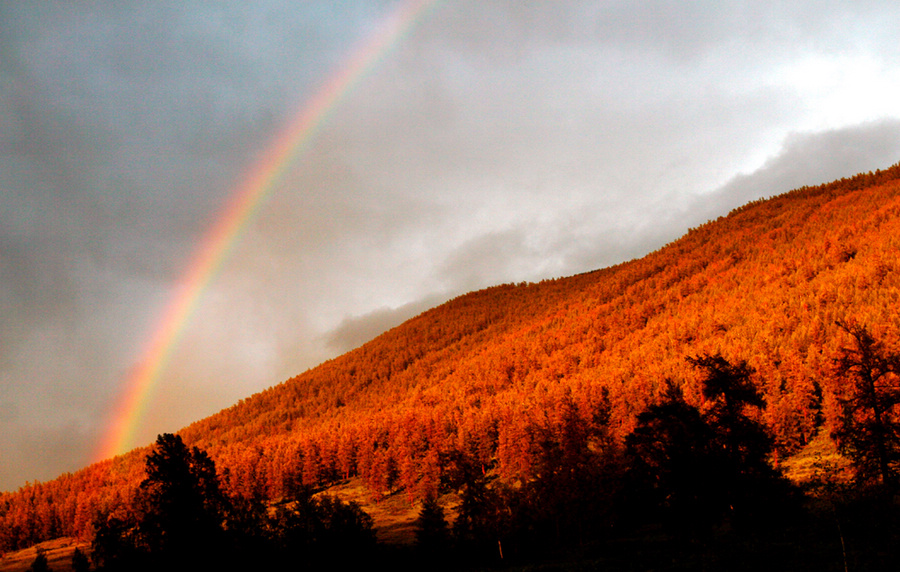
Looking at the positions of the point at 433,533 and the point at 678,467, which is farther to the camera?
the point at 433,533

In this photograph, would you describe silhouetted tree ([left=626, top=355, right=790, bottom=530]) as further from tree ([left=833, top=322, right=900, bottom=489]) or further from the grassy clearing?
the grassy clearing

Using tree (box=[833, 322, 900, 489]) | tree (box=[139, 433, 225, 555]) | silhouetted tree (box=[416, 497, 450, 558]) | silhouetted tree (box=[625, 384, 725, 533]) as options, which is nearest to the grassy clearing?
silhouetted tree (box=[416, 497, 450, 558])

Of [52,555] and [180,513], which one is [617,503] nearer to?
[180,513]

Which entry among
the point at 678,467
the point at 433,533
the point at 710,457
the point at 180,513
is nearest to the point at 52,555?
the point at 433,533

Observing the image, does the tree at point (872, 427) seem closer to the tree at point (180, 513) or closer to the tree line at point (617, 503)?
the tree line at point (617, 503)

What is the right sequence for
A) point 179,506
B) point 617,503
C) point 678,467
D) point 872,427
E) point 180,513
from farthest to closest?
point 617,503 → point 179,506 → point 180,513 → point 678,467 → point 872,427

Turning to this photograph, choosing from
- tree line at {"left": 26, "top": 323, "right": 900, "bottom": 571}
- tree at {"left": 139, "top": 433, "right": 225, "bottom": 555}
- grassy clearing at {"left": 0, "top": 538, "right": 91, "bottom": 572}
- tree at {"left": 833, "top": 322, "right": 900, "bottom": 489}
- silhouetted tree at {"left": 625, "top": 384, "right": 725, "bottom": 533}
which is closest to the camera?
tree at {"left": 833, "top": 322, "right": 900, "bottom": 489}

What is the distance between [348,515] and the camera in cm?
5516

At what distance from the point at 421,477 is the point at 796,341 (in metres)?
84.3

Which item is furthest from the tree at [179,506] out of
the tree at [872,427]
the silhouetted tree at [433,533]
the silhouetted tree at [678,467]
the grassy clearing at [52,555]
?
the grassy clearing at [52,555]

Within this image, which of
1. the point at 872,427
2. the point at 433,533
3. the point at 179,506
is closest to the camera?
the point at 872,427

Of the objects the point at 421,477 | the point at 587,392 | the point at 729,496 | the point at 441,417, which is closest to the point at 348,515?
the point at 729,496

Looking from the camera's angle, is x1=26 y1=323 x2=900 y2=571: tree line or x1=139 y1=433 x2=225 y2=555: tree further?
x1=139 y1=433 x2=225 y2=555: tree

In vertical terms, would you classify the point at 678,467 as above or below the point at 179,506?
below
